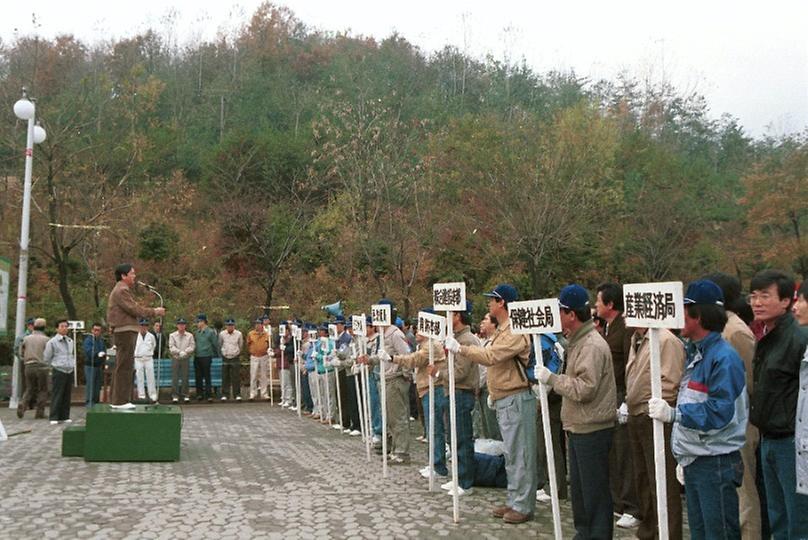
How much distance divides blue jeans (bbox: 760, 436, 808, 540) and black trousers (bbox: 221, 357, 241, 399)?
64.6 feet

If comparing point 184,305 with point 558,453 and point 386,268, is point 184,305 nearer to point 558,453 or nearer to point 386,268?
point 386,268

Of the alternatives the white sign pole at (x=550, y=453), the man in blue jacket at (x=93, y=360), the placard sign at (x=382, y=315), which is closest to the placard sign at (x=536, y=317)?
the white sign pole at (x=550, y=453)

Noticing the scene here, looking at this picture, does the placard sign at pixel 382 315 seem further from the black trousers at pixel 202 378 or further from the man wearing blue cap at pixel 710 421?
the black trousers at pixel 202 378

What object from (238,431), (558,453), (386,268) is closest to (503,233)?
(386,268)

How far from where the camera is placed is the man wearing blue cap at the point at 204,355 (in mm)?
23031

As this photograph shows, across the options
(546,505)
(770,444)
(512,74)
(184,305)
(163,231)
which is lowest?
(546,505)

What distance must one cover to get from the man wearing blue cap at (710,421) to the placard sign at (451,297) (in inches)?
136

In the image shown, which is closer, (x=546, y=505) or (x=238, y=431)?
(x=546, y=505)

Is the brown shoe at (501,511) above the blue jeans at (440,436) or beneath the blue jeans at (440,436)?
beneath

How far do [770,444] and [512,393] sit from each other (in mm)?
2898

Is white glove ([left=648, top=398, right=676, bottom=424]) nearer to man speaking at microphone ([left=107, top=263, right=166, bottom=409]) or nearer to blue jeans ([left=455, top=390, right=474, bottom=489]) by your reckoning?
blue jeans ([left=455, top=390, right=474, bottom=489])

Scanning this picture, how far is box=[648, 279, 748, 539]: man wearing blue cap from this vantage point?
5.07 m

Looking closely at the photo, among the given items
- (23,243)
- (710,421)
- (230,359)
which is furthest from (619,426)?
(230,359)

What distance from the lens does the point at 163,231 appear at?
35.0 metres
